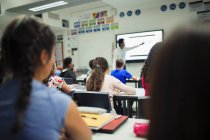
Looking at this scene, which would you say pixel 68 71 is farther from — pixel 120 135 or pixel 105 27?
pixel 120 135

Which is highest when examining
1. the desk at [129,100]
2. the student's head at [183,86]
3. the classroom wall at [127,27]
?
the classroom wall at [127,27]

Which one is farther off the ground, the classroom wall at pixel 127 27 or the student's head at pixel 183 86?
the classroom wall at pixel 127 27

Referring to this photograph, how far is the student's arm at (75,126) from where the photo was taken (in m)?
0.84

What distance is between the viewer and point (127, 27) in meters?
6.46

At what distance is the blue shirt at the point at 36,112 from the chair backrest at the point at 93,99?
4.96 feet

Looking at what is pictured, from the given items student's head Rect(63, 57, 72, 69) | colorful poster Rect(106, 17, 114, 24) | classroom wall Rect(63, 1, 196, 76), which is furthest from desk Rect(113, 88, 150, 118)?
colorful poster Rect(106, 17, 114, 24)

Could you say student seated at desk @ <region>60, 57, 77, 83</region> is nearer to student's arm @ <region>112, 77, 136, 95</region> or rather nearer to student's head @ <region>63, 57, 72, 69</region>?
student's head @ <region>63, 57, 72, 69</region>

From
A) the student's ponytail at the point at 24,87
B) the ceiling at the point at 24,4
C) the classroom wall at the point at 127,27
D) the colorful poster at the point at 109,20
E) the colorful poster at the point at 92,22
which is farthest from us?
the colorful poster at the point at 92,22

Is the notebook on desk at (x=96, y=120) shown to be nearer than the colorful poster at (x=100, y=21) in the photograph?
Yes

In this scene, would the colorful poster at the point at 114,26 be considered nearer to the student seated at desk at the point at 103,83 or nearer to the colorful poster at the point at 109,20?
the colorful poster at the point at 109,20

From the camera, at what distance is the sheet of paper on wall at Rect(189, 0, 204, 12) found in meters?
5.63

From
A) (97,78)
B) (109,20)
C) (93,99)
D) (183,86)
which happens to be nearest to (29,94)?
(183,86)

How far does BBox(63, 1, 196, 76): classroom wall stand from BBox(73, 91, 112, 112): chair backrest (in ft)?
11.1

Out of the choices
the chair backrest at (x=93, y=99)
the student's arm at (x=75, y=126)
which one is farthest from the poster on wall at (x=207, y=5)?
the student's arm at (x=75, y=126)
